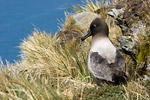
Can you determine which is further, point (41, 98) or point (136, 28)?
point (136, 28)

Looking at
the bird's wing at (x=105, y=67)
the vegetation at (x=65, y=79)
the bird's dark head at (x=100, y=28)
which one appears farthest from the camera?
the bird's dark head at (x=100, y=28)

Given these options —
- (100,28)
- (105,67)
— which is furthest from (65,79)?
(105,67)

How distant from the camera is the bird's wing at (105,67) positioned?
614 cm

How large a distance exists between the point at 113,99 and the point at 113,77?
1.05 m

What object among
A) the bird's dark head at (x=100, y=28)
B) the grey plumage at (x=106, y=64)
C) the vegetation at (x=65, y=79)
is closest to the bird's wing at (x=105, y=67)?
the grey plumage at (x=106, y=64)

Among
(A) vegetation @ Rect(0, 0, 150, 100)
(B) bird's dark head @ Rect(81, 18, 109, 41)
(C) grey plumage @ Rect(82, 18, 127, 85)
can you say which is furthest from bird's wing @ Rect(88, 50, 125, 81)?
(B) bird's dark head @ Rect(81, 18, 109, 41)

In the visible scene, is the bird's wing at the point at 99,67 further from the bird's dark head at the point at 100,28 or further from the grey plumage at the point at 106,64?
the bird's dark head at the point at 100,28

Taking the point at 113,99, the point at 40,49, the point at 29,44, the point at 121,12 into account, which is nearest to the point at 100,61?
the point at 113,99

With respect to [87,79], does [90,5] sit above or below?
above

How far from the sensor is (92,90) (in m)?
5.95

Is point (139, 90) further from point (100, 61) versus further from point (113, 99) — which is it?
point (100, 61)

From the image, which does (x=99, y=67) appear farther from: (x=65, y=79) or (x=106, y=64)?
(x=65, y=79)

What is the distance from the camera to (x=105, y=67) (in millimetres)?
6176

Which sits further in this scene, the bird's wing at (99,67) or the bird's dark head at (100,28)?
the bird's dark head at (100,28)
